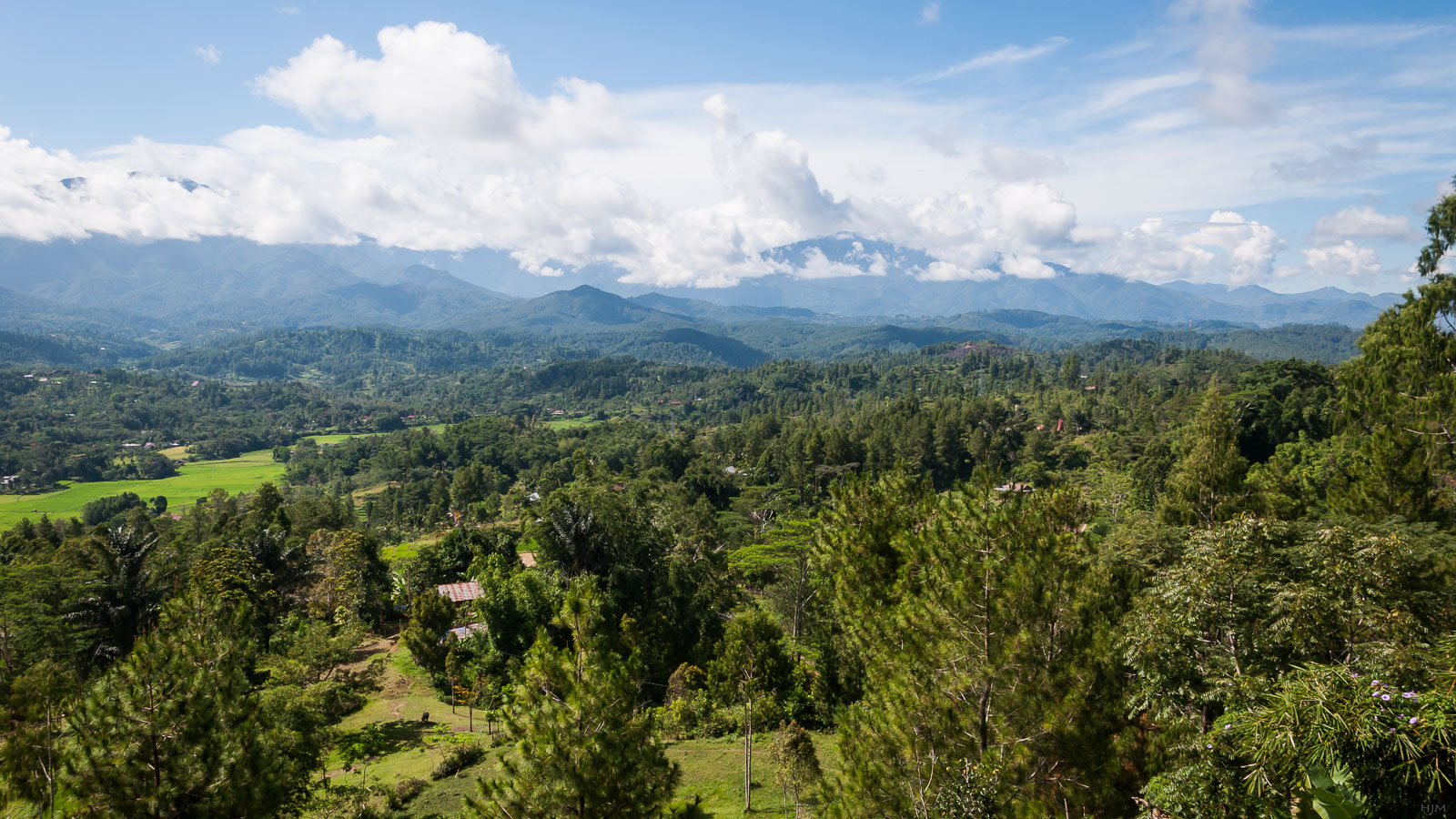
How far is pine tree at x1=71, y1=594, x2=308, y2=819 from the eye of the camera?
7.89 m

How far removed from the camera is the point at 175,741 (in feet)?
26.7

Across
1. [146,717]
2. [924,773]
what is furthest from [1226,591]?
[146,717]

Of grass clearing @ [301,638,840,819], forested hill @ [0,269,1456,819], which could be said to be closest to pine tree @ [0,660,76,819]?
forested hill @ [0,269,1456,819]

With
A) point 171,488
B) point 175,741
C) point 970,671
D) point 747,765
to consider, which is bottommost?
point 171,488

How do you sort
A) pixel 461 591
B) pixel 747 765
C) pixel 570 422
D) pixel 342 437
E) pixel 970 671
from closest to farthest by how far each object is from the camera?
pixel 970 671, pixel 747 765, pixel 461 591, pixel 342 437, pixel 570 422

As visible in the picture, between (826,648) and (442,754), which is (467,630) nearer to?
(442,754)

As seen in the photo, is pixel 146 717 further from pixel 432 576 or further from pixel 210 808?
pixel 432 576

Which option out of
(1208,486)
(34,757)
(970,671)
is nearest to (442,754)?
(34,757)

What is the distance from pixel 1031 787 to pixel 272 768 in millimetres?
10925

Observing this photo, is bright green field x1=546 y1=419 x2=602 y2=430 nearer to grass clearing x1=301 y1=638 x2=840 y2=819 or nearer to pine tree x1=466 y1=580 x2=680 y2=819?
grass clearing x1=301 y1=638 x2=840 y2=819

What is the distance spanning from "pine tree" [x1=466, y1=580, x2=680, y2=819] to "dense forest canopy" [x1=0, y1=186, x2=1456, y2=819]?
0.15 ft

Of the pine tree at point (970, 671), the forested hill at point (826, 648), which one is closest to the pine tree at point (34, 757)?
the forested hill at point (826, 648)

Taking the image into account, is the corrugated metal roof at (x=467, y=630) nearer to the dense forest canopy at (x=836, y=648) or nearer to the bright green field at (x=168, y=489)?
the dense forest canopy at (x=836, y=648)

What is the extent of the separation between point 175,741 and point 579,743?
4957 millimetres
